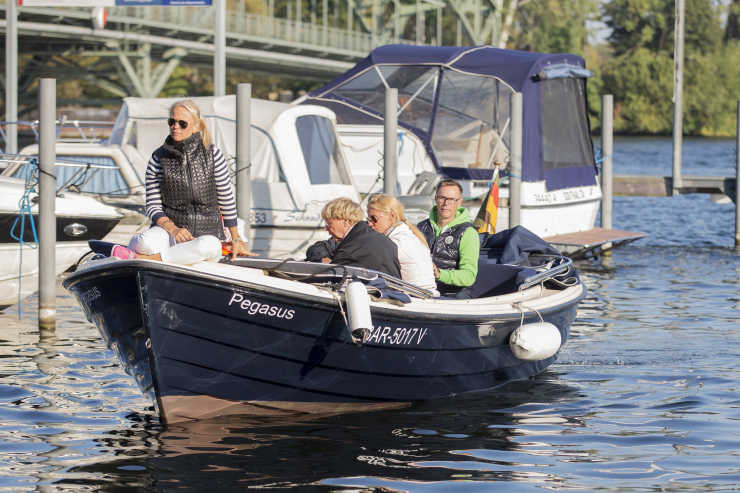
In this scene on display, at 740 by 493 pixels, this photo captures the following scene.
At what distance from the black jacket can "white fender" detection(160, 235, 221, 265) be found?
3.71ft

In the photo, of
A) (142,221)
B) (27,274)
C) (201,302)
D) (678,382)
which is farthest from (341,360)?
(142,221)

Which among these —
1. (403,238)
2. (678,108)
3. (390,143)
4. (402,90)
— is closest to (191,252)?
(403,238)

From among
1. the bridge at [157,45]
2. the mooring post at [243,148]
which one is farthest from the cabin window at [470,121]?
the bridge at [157,45]

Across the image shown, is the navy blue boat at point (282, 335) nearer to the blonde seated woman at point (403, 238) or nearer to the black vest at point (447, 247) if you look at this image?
the blonde seated woman at point (403, 238)

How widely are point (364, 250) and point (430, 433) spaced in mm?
1319

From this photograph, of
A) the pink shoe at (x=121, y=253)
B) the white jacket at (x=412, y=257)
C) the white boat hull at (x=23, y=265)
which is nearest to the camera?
the pink shoe at (x=121, y=253)

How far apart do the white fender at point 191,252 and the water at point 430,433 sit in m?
1.22

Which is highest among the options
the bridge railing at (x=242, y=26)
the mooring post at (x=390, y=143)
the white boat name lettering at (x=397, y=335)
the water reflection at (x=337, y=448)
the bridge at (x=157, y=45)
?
the bridge railing at (x=242, y=26)

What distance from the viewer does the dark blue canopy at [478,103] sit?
62.8 ft

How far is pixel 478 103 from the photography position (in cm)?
1991

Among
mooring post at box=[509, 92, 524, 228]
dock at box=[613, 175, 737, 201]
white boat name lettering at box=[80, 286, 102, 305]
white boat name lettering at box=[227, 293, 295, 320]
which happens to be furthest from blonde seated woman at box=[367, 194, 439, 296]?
dock at box=[613, 175, 737, 201]

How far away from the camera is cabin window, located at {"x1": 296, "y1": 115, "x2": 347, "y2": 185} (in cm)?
1688

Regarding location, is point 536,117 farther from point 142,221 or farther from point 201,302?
point 201,302

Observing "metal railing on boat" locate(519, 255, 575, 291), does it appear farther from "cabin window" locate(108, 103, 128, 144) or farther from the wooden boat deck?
"cabin window" locate(108, 103, 128, 144)
